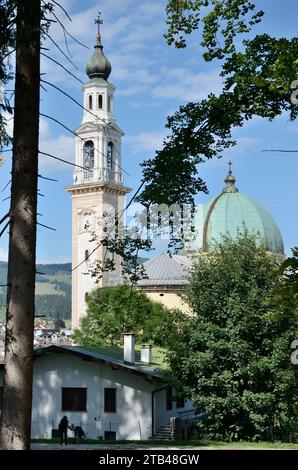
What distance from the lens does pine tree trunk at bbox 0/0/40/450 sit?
9562 mm

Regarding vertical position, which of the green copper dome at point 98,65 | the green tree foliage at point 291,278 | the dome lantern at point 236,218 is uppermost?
the green copper dome at point 98,65

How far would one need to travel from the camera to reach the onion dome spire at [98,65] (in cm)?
10350

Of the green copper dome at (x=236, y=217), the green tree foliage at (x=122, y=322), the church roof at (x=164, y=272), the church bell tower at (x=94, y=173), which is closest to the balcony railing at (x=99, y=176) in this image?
the church bell tower at (x=94, y=173)

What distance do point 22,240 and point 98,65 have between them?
96903mm

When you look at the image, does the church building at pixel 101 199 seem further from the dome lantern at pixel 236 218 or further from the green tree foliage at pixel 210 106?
the green tree foliage at pixel 210 106

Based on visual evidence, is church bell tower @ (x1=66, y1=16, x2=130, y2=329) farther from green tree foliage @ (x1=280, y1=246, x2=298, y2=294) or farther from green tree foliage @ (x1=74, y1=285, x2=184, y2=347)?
green tree foliage @ (x1=280, y1=246, x2=298, y2=294)

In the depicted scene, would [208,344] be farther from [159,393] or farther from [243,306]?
[159,393]

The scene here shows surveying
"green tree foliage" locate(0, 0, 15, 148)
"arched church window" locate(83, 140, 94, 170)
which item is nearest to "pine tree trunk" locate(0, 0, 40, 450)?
"green tree foliage" locate(0, 0, 15, 148)

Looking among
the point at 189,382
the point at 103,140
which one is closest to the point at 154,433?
the point at 189,382

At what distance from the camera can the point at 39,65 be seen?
10078 mm

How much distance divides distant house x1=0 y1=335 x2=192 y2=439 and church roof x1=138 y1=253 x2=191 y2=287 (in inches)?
2066

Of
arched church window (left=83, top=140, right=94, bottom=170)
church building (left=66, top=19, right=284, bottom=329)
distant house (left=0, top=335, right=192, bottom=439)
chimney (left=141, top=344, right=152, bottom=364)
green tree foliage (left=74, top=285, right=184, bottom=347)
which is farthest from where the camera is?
arched church window (left=83, top=140, right=94, bottom=170)

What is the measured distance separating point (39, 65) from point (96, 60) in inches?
3802

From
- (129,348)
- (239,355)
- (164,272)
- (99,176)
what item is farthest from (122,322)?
(99,176)
